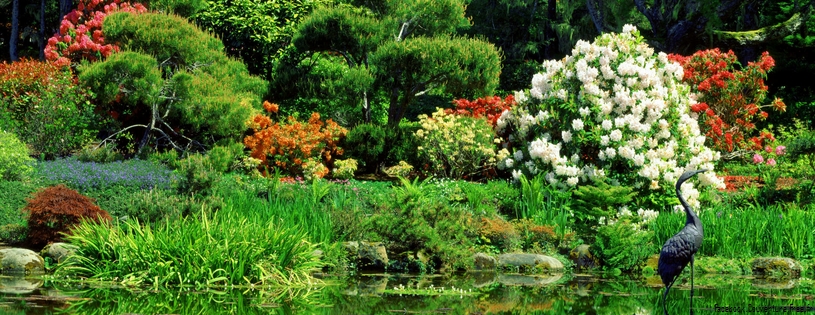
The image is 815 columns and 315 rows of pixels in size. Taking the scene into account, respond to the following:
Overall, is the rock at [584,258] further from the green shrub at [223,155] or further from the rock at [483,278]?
the green shrub at [223,155]

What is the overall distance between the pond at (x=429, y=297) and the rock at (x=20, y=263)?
641 mm

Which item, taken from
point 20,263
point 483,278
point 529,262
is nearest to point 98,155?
point 20,263

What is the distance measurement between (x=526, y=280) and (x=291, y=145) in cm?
751

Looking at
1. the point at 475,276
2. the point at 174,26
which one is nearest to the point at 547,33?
the point at 174,26

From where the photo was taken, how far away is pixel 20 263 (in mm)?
10500

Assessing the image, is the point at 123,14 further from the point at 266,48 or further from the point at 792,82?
the point at 792,82

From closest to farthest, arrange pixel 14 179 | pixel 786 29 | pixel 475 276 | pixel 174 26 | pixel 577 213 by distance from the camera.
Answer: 1. pixel 475 276
2. pixel 577 213
3. pixel 14 179
4. pixel 174 26
5. pixel 786 29

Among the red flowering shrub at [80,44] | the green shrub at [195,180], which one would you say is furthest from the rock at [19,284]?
the red flowering shrub at [80,44]

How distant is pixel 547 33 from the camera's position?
29.5m

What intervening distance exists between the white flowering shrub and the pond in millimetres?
3226

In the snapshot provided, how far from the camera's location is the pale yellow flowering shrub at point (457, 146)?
16766 millimetres

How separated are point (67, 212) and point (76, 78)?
8081 mm

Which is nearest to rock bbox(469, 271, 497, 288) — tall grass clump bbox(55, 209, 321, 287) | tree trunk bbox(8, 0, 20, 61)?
tall grass clump bbox(55, 209, 321, 287)

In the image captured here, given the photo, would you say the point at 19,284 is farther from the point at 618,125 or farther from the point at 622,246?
the point at 618,125
